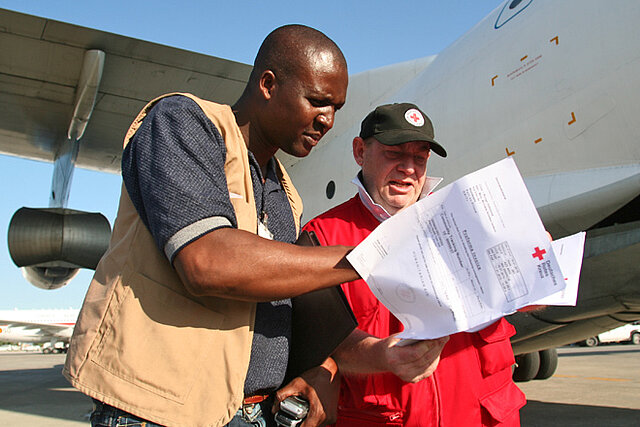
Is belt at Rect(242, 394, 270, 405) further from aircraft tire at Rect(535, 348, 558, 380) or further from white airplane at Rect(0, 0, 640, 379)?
aircraft tire at Rect(535, 348, 558, 380)

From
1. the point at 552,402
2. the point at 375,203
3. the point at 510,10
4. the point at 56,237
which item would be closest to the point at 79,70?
the point at 56,237

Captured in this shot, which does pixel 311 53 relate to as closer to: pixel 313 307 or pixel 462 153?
pixel 313 307

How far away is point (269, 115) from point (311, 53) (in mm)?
189

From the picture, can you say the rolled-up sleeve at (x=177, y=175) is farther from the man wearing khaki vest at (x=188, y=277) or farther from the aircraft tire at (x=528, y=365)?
the aircraft tire at (x=528, y=365)

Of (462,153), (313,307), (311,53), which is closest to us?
(311,53)

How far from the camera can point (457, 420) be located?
1.52m

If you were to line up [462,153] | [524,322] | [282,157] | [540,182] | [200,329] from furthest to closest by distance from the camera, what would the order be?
1. [282,157]
2. [524,322]
3. [462,153]
4. [540,182]
5. [200,329]

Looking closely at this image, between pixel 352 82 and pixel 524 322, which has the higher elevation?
pixel 352 82

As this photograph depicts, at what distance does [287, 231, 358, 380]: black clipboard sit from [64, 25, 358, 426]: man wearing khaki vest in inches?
6.7

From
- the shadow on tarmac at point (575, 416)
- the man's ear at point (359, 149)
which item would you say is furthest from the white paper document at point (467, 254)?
the shadow on tarmac at point (575, 416)

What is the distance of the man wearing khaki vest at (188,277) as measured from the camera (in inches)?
42.7

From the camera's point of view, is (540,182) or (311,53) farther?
(540,182)

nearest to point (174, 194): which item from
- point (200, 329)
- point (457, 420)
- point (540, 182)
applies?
point (200, 329)

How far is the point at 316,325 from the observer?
1.48 metres
